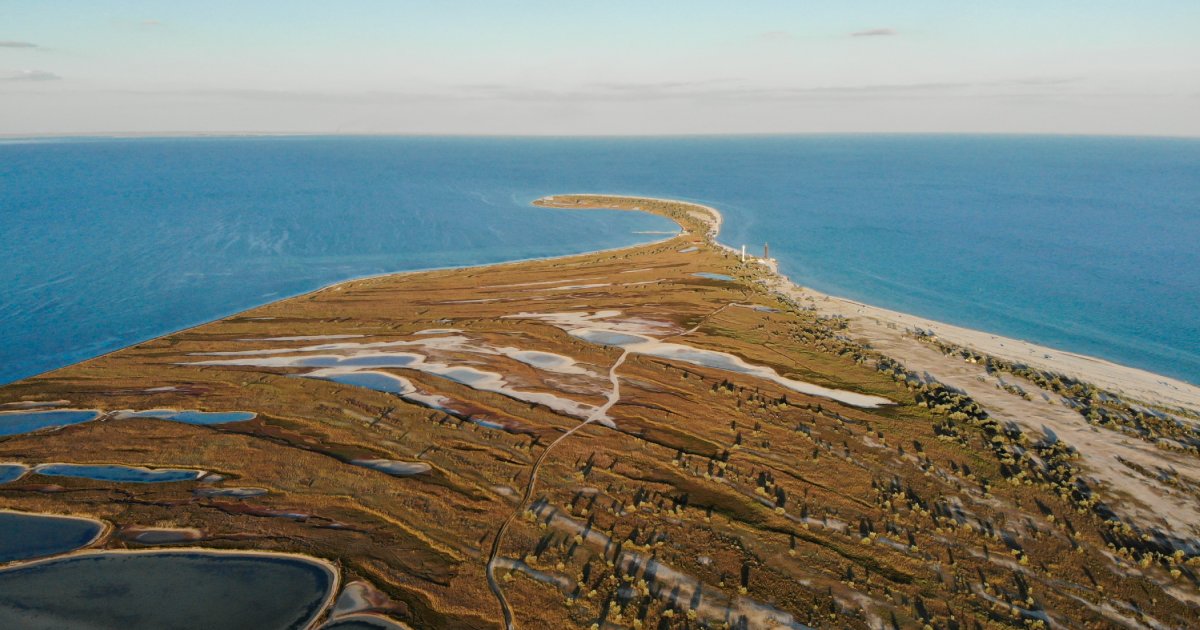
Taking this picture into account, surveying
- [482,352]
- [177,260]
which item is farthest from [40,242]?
[482,352]

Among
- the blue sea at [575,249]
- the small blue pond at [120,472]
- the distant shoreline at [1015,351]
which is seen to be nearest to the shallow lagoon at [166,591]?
the small blue pond at [120,472]

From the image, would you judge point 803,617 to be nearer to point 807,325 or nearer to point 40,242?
point 807,325

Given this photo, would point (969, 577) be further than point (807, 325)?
No

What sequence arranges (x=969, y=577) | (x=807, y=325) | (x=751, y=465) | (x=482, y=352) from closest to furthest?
(x=969, y=577) < (x=751, y=465) < (x=482, y=352) < (x=807, y=325)

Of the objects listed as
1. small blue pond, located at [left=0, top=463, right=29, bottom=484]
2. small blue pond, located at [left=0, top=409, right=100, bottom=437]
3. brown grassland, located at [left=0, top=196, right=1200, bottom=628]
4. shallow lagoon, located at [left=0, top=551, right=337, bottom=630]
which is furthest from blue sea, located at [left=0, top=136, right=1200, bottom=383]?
shallow lagoon, located at [left=0, top=551, right=337, bottom=630]

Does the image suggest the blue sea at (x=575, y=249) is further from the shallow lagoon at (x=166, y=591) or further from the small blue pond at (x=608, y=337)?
the small blue pond at (x=608, y=337)

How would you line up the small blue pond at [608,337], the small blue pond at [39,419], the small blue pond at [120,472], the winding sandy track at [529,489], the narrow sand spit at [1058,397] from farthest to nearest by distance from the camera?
1. the small blue pond at [608,337]
2. the small blue pond at [39,419]
3. the small blue pond at [120,472]
4. the narrow sand spit at [1058,397]
5. the winding sandy track at [529,489]

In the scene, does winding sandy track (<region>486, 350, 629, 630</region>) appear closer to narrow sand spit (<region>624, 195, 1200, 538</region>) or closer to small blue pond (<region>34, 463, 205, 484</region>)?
small blue pond (<region>34, 463, 205, 484</region>)
